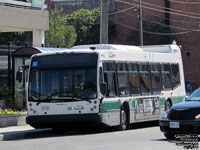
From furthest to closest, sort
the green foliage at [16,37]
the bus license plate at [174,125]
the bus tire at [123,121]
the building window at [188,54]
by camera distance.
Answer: the building window at [188,54], the green foliage at [16,37], the bus tire at [123,121], the bus license plate at [174,125]

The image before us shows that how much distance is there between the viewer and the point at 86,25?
64250mm

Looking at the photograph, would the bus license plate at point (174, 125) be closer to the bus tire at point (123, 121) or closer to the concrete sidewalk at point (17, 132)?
the bus tire at point (123, 121)

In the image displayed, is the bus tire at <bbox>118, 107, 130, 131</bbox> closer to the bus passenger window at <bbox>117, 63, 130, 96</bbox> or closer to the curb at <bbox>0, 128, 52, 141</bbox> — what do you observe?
the bus passenger window at <bbox>117, 63, 130, 96</bbox>

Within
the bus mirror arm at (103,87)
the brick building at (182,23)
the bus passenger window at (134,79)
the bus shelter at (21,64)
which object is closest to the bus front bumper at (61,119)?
the bus mirror arm at (103,87)

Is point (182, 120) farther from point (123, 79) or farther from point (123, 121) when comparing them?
point (123, 79)

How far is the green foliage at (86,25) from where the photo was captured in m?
63.6

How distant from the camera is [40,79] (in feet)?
61.7

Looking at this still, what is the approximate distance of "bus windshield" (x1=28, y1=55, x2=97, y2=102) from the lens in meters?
18.3

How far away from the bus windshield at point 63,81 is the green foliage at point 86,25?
44.7m

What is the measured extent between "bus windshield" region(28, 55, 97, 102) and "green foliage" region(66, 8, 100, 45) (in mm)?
44664

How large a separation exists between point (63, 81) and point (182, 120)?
5435 mm

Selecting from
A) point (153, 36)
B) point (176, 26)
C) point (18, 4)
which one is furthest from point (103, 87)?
point (176, 26)

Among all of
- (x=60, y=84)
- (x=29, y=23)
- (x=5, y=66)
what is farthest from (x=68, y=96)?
(x=29, y=23)

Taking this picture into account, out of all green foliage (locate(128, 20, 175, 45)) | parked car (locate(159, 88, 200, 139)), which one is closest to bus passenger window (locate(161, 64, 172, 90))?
parked car (locate(159, 88, 200, 139))
